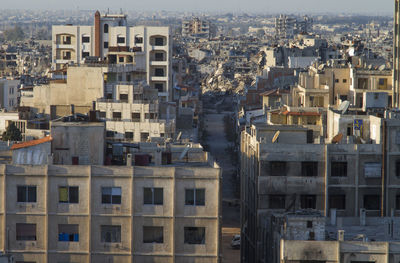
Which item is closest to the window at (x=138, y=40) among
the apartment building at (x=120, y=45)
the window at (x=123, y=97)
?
the apartment building at (x=120, y=45)

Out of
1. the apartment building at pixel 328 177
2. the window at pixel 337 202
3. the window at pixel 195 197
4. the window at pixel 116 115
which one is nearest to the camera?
the window at pixel 195 197

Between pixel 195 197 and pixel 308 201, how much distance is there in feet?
21.5

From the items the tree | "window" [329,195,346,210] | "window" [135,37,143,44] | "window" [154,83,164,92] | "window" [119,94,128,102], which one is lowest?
"window" [329,195,346,210]

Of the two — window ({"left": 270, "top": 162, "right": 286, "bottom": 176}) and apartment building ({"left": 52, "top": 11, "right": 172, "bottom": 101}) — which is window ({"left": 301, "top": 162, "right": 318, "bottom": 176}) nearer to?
window ({"left": 270, "top": 162, "right": 286, "bottom": 176})

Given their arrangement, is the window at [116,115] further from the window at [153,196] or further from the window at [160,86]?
the window at [153,196]

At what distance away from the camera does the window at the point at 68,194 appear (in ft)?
109

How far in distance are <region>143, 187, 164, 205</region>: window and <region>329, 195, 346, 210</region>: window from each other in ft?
24.9

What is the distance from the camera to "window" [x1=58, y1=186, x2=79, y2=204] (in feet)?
109

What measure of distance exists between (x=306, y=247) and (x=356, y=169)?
753 cm

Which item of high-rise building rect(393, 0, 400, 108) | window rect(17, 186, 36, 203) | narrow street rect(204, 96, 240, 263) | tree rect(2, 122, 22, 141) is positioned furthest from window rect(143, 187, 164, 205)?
high-rise building rect(393, 0, 400, 108)

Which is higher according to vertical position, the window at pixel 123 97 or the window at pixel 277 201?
the window at pixel 123 97

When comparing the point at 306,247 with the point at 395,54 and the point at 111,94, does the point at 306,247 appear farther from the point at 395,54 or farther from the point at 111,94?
the point at 395,54

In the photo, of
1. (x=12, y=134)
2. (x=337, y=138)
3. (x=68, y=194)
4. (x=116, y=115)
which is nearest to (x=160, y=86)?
(x=116, y=115)

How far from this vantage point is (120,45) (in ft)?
265
